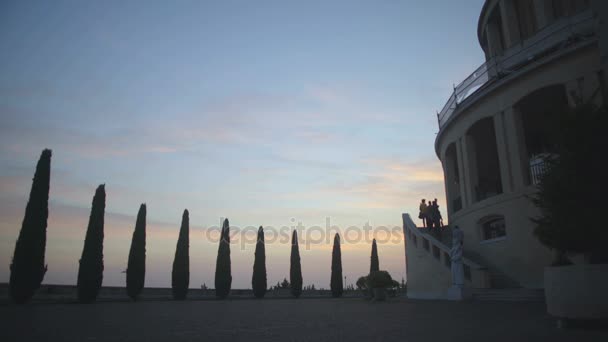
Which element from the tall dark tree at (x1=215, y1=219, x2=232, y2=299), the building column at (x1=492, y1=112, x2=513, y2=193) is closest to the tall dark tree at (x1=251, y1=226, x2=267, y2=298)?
the tall dark tree at (x1=215, y1=219, x2=232, y2=299)

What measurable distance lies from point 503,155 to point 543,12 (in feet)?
28.2

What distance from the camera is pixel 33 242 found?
22141 millimetres

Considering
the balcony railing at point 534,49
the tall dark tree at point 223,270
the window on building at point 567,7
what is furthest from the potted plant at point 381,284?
the tall dark tree at point 223,270

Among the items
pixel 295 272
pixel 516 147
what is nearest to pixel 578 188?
pixel 516 147

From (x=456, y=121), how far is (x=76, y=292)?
27682mm

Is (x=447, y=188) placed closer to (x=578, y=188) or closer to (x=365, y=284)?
(x=365, y=284)

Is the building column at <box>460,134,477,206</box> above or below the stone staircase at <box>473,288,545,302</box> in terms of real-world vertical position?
above

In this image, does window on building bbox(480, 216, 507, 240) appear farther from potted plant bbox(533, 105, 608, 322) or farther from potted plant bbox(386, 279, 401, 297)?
potted plant bbox(533, 105, 608, 322)

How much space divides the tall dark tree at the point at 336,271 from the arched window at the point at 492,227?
75.1 feet

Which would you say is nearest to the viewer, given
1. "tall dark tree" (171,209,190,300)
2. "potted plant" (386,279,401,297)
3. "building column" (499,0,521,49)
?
"potted plant" (386,279,401,297)

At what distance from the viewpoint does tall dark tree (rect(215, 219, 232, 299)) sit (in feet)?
113

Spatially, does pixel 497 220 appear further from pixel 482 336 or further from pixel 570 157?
pixel 482 336

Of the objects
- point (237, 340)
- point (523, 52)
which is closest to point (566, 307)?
point (237, 340)

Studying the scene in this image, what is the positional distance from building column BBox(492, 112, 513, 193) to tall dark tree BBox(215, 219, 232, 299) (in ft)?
82.9
